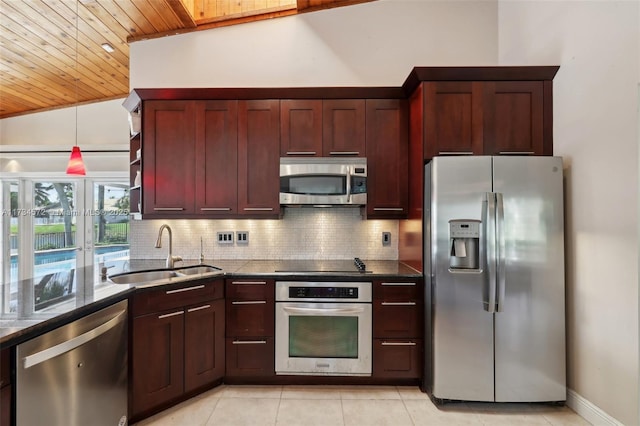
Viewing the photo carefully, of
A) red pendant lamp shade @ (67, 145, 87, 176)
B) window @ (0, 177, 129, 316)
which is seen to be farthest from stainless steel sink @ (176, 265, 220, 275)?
window @ (0, 177, 129, 316)

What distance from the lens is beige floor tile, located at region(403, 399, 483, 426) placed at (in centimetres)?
213

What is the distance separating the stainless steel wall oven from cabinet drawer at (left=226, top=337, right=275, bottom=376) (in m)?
0.07

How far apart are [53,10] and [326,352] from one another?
362 cm

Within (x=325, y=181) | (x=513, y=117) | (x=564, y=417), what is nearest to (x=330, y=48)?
(x=325, y=181)

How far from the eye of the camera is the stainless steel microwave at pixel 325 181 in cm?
282

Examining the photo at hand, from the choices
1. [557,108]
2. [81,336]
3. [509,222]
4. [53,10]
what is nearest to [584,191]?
[509,222]

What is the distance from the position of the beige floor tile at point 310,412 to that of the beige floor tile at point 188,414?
0.50 meters

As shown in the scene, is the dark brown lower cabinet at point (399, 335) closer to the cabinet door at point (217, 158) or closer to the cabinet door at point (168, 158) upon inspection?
the cabinet door at point (217, 158)

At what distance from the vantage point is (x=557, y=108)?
2430 mm

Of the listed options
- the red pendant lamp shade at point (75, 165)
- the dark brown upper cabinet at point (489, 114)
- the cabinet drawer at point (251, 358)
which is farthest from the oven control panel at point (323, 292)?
the red pendant lamp shade at point (75, 165)

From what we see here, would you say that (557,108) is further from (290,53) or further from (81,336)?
(81,336)

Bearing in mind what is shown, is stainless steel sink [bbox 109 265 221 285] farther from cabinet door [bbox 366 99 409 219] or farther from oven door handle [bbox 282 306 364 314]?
cabinet door [bbox 366 99 409 219]

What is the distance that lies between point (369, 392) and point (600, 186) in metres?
2.16

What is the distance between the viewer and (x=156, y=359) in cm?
213
